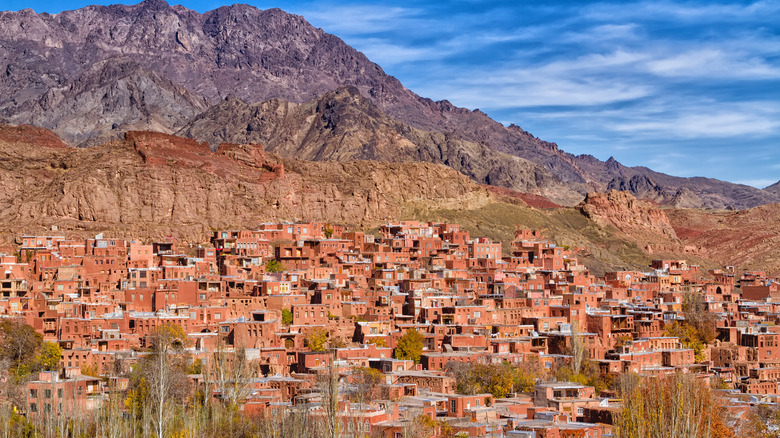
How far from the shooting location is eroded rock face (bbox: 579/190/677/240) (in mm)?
166500

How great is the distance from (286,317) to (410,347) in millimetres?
8409

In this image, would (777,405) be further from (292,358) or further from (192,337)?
(192,337)

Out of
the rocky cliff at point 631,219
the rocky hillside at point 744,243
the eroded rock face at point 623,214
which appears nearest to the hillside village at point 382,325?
the rocky cliff at point 631,219

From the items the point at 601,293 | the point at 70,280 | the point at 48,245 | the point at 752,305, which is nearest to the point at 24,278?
the point at 70,280

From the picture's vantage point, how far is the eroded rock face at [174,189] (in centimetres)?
10850

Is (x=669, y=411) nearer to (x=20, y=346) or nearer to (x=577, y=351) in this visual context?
(x=577, y=351)

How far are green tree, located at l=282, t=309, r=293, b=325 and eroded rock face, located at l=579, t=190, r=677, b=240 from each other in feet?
314

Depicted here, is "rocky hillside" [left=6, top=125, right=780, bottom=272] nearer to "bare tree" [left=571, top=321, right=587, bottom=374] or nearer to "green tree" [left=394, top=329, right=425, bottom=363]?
"green tree" [left=394, top=329, right=425, bottom=363]

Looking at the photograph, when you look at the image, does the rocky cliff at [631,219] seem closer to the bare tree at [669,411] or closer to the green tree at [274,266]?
the green tree at [274,266]

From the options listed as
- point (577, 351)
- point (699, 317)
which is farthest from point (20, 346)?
point (699, 317)

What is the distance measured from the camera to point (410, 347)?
70.5 metres

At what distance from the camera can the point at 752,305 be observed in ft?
331

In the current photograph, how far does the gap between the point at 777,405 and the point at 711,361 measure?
18656 millimetres

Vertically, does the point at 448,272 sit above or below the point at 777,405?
above
